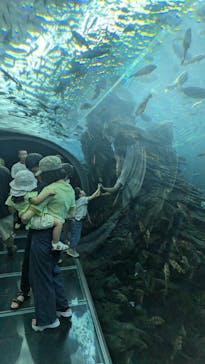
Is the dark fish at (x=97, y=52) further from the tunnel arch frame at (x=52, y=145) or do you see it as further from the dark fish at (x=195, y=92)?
the tunnel arch frame at (x=52, y=145)

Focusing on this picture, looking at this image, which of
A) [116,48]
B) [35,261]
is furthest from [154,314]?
[116,48]

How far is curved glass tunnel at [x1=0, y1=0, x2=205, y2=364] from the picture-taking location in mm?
2494

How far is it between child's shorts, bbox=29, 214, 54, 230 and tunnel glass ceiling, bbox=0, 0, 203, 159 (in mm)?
2176

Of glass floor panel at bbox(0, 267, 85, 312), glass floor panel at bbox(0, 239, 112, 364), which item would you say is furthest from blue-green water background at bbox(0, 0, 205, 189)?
glass floor panel at bbox(0, 267, 85, 312)

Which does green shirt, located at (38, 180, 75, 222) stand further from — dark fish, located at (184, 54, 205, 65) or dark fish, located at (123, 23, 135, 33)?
dark fish, located at (123, 23, 135, 33)

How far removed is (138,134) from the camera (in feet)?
11.9

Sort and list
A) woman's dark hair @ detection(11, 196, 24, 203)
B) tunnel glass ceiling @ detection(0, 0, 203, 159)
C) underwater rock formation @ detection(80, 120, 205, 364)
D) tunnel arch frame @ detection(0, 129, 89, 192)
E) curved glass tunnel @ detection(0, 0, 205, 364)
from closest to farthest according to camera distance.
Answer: underwater rock formation @ detection(80, 120, 205, 364), curved glass tunnel @ detection(0, 0, 205, 364), tunnel glass ceiling @ detection(0, 0, 203, 159), woman's dark hair @ detection(11, 196, 24, 203), tunnel arch frame @ detection(0, 129, 89, 192)

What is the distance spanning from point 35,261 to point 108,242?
5.58 feet

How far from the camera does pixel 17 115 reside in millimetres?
5434

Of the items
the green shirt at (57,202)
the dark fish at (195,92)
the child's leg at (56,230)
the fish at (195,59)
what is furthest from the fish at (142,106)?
the child's leg at (56,230)

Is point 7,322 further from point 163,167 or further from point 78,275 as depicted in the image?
point 163,167

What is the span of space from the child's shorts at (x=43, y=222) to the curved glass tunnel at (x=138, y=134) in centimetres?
124

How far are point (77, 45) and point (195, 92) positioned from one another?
1.70 metres

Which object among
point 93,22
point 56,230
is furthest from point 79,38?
point 56,230
